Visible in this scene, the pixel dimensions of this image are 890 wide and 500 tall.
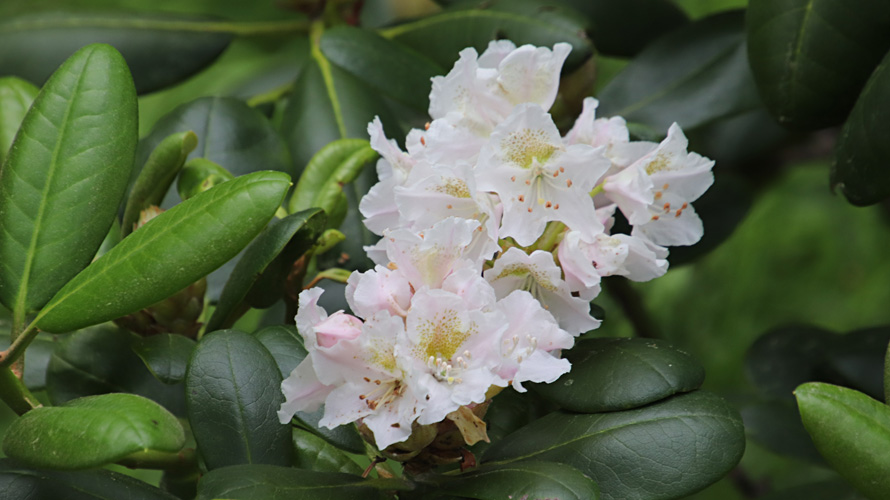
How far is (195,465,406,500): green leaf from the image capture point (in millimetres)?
725

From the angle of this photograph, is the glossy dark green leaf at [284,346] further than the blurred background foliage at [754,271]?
No

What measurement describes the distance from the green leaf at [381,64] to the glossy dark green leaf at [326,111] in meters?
0.06

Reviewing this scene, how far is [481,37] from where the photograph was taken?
1354 mm

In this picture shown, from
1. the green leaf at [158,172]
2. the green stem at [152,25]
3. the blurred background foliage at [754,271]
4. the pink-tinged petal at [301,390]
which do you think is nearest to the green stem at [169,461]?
the pink-tinged petal at [301,390]

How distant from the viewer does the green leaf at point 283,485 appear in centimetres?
73

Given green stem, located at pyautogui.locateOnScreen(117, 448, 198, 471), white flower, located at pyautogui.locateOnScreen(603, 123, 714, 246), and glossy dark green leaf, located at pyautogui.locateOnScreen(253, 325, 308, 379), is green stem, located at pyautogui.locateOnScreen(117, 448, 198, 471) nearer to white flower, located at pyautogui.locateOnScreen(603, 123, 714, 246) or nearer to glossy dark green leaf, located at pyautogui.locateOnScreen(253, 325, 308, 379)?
glossy dark green leaf, located at pyautogui.locateOnScreen(253, 325, 308, 379)

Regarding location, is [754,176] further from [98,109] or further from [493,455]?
[98,109]

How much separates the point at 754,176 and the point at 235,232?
153 cm

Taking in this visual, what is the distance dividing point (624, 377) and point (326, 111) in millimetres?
674

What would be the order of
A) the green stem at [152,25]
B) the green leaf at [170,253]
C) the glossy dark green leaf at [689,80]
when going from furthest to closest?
the green stem at [152,25] < the glossy dark green leaf at [689,80] < the green leaf at [170,253]

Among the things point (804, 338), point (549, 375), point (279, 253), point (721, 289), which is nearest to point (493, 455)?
point (549, 375)

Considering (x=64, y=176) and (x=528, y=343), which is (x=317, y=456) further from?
(x=64, y=176)

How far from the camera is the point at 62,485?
31.8 inches

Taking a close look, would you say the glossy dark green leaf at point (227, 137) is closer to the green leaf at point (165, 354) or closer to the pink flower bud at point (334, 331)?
the green leaf at point (165, 354)
